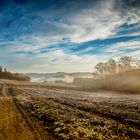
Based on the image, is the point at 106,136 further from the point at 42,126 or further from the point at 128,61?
the point at 128,61

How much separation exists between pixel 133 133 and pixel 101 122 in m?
4.57

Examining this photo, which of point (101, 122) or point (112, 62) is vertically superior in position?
point (112, 62)

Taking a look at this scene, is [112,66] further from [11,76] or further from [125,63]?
[11,76]

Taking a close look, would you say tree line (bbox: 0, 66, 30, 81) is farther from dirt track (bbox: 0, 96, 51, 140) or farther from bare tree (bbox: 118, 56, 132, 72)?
dirt track (bbox: 0, 96, 51, 140)

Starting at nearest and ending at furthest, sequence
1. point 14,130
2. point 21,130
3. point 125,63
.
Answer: point 21,130 → point 14,130 → point 125,63

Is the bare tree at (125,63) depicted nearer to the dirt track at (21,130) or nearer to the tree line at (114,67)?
the tree line at (114,67)

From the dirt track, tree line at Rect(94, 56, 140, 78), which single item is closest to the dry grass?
the dirt track

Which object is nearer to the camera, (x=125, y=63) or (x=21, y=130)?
(x=21, y=130)

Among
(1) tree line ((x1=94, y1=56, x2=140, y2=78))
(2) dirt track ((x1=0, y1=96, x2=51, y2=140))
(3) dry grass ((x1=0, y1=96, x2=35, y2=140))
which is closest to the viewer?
(2) dirt track ((x1=0, y1=96, x2=51, y2=140))

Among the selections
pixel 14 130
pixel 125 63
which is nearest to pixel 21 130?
pixel 14 130

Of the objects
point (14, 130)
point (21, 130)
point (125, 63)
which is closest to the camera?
point (21, 130)

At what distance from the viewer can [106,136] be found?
16438 millimetres

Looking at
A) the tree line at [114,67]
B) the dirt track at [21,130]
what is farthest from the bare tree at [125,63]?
the dirt track at [21,130]

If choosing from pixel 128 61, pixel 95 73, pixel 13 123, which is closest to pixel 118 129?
pixel 13 123
